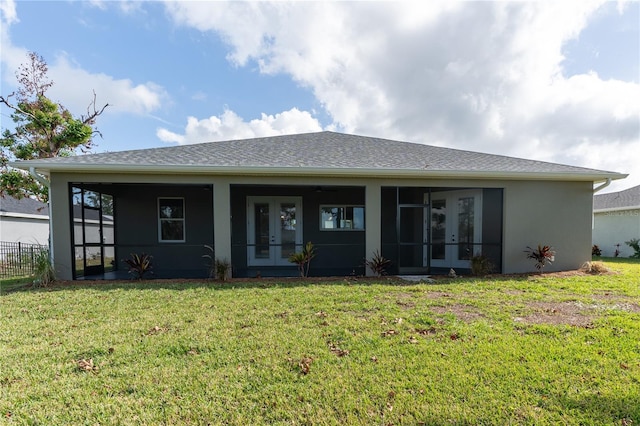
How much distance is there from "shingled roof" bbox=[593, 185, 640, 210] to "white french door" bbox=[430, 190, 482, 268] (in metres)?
11.7

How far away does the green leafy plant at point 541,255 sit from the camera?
28.1 ft

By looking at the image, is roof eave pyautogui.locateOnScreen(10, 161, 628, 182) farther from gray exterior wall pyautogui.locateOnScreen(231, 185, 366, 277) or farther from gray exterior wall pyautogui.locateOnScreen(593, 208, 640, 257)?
gray exterior wall pyautogui.locateOnScreen(593, 208, 640, 257)

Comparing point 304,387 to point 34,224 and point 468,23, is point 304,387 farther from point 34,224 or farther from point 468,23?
point 34,224

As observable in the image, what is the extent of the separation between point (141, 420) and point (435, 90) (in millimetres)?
14542

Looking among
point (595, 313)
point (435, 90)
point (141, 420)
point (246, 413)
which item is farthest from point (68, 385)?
point (435, 90)

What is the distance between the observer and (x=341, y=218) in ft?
36.2

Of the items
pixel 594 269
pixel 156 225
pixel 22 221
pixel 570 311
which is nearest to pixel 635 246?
pixel 594 269

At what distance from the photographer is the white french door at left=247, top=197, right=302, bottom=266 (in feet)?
35.4

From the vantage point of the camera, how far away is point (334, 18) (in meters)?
9.11

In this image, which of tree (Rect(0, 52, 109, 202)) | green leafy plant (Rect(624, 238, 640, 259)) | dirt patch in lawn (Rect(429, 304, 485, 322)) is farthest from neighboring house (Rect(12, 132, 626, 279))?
green leafy plant (Rect(624, 238, 640, 259))

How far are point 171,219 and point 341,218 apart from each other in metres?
6.04

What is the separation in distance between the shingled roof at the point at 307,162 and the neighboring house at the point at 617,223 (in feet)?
32.3

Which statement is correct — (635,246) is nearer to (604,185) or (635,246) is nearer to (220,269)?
(604,185)

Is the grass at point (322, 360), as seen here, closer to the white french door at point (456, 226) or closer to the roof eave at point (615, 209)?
the white french door at point (456, 226)
